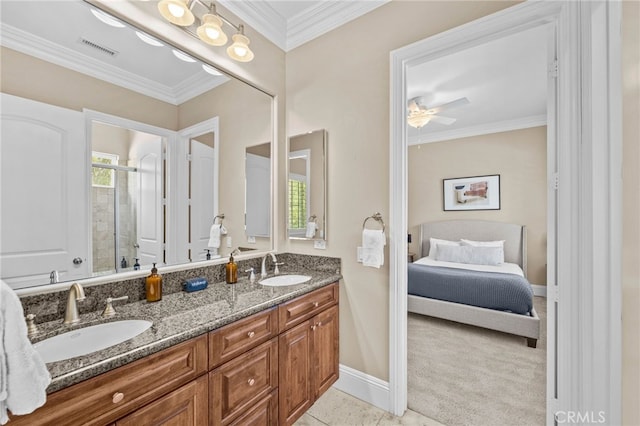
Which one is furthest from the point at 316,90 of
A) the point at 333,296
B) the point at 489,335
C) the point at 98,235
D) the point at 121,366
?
the point at 489,335

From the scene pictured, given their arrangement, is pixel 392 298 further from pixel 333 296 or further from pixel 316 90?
pixel 316 90

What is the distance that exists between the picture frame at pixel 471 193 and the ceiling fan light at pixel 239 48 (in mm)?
4311

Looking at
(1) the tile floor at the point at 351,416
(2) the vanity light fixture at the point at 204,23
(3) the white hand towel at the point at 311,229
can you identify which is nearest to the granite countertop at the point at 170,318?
(3) the white hand towel at the point at 311,229

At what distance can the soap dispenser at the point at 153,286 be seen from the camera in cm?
144

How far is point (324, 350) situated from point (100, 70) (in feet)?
6.92

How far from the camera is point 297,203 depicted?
2.33m

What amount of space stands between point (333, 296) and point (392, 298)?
43cm

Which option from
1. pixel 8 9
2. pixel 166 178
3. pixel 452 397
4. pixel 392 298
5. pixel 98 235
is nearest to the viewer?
pixel 8 9

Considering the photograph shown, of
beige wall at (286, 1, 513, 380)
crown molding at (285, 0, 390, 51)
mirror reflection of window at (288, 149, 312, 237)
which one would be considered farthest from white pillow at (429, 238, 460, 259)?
crown molding at (285, 0, 390, 51)

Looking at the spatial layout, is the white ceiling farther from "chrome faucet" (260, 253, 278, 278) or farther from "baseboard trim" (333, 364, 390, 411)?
"baseboard trim" (333, 364, 390, 411)

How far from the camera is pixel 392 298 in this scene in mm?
1844

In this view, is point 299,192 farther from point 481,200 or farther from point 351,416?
point 481,200

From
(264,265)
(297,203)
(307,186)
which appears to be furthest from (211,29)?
(264,265)

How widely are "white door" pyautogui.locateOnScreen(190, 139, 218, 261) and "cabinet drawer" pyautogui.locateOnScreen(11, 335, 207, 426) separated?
0.80 m
